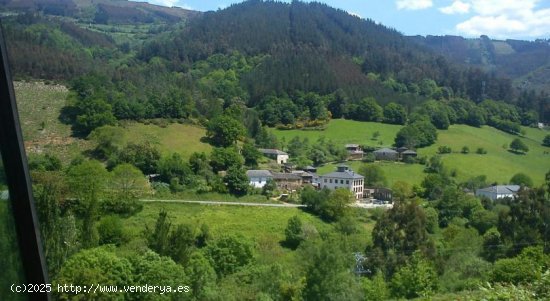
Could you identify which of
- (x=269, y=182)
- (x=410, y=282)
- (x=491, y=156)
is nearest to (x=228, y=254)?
(x=410, y=282)

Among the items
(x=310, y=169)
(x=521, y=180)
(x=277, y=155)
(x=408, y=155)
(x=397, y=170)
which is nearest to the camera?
(x=521, y=180)

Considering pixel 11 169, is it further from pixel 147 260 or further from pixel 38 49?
pixel 38 49

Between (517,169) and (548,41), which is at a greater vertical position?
(548,41)

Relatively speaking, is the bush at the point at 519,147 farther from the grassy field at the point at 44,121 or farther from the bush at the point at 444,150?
the grassy field at the point at 44,121

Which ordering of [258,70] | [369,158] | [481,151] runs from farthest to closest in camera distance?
[258,70] < [481,151] < [369,158]

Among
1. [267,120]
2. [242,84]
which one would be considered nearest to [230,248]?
[267,120]

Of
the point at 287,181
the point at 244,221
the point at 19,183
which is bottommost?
the point at 287,181

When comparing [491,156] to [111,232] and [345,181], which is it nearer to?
[345,181]
